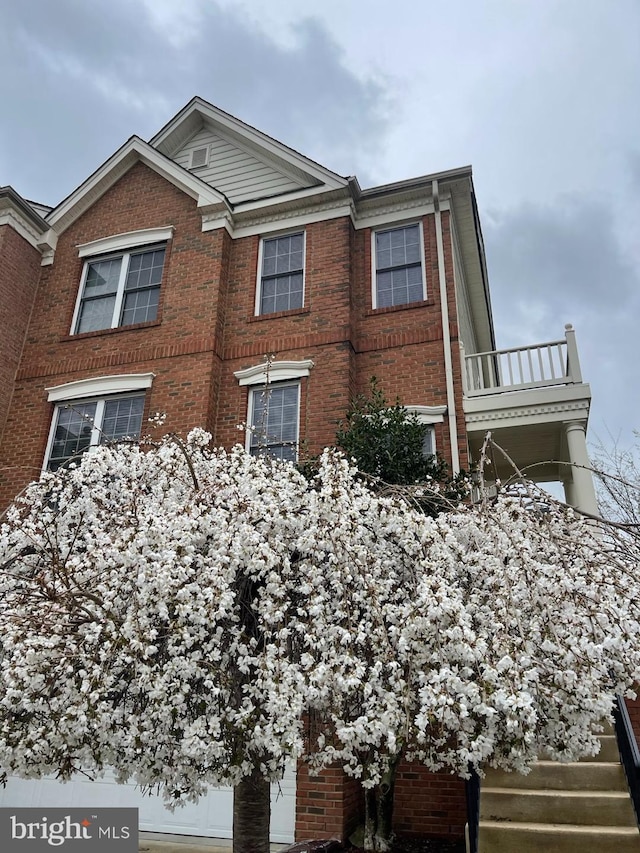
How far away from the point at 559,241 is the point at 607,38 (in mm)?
78136

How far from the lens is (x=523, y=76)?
19312 millimetres

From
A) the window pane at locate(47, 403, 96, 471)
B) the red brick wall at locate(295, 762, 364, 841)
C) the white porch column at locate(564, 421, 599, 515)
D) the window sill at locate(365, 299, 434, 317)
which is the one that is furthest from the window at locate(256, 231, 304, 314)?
the red brick wall at locate(295, 762, 364, 841)

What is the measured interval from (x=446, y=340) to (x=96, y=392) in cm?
592

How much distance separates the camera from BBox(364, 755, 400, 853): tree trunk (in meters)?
6.18

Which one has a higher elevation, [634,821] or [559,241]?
[559,241]

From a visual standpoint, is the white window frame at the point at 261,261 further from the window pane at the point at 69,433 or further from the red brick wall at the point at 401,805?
the red brick wall at the point at 401,805

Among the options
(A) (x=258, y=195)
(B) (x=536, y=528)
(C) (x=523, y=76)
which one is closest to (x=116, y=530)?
(B) (x=536, y=528)

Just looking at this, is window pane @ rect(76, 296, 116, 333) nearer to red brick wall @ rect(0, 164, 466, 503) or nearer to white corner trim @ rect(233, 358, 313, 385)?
red brick wall @ rect(0, 164, 466, 503)

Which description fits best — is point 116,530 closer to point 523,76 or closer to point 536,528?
point 536,528


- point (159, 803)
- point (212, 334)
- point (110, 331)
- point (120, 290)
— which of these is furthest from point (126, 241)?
point (159, 803)

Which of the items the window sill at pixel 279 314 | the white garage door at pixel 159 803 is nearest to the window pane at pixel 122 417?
the window sill at pixel 279 314

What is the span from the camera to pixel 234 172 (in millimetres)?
12258

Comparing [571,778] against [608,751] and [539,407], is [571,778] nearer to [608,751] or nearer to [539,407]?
[608,751]

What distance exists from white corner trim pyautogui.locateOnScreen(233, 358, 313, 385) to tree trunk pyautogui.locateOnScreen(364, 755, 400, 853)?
18.7ft
